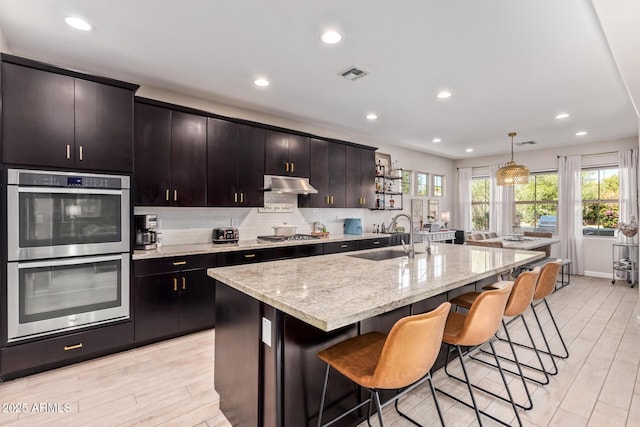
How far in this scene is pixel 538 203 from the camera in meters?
6.71

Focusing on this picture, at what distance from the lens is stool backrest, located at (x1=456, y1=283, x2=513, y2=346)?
5.51ft

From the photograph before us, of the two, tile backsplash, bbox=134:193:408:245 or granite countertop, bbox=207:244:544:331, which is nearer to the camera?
granite countertop, bbox=207:244:544:331

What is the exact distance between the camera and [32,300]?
2.41 m

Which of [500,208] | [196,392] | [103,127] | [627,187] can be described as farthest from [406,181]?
[196,392]

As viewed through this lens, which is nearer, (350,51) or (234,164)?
(350,51)

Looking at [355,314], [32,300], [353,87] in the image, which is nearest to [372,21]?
[353,87]

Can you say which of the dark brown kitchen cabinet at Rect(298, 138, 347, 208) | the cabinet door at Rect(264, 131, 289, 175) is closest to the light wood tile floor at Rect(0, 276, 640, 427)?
the cabinet door at Rect(264, 131, 289, 175)

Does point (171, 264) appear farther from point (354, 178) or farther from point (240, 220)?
point (354, 178)

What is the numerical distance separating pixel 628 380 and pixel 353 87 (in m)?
3.55

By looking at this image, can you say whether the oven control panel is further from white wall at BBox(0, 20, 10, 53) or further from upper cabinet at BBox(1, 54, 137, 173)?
white wall at BBox(0, 20, 10, 53)

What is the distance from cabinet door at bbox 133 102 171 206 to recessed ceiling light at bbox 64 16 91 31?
853mm

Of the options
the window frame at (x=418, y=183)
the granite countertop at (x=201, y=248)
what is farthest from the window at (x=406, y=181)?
the granite countertop at (x=201, y=248)

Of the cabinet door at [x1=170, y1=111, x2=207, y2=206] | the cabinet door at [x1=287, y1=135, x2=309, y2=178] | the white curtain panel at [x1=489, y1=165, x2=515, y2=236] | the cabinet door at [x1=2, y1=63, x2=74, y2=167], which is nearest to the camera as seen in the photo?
the cabinet door at [x1=2, y1=63, x2=74, y2=167]

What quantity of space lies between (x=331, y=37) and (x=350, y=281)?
1884mm
